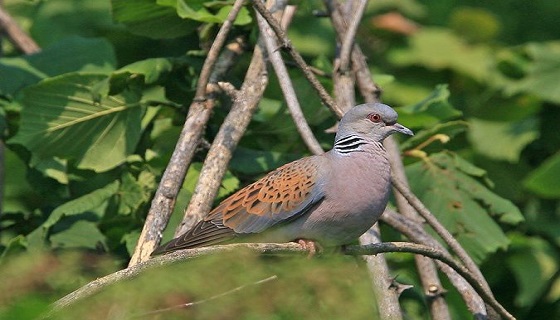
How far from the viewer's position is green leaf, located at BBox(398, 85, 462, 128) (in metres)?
5.27

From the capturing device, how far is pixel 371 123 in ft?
13.5

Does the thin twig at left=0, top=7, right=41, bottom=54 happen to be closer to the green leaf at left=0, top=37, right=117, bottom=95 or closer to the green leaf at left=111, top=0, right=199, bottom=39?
the green leaf at left=0, top=37, right=117, bottom=95

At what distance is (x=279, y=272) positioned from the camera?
6.67 feet

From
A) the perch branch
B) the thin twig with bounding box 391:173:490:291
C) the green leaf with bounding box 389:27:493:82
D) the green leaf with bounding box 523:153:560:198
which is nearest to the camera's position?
the perch branch

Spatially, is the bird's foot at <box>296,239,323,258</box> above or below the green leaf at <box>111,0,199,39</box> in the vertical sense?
below

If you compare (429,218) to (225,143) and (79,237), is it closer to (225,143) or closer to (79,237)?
(225,143)

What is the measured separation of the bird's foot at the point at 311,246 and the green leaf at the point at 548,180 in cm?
229

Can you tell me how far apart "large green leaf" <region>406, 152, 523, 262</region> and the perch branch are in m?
0.94

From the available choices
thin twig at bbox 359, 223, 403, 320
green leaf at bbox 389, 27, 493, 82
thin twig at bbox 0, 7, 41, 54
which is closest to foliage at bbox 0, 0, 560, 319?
thin twig at bbox 0, 7, 41, 54

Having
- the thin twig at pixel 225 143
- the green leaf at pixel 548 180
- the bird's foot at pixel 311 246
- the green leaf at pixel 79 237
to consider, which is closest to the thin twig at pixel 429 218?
the bird's foot at pixel 311 246

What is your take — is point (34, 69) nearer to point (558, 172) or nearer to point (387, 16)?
point (558, 172)

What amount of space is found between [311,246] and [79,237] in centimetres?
155

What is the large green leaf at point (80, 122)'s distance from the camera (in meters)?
4.84

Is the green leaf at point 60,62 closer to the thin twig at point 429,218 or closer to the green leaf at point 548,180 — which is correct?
the thin twig at point 429,218
